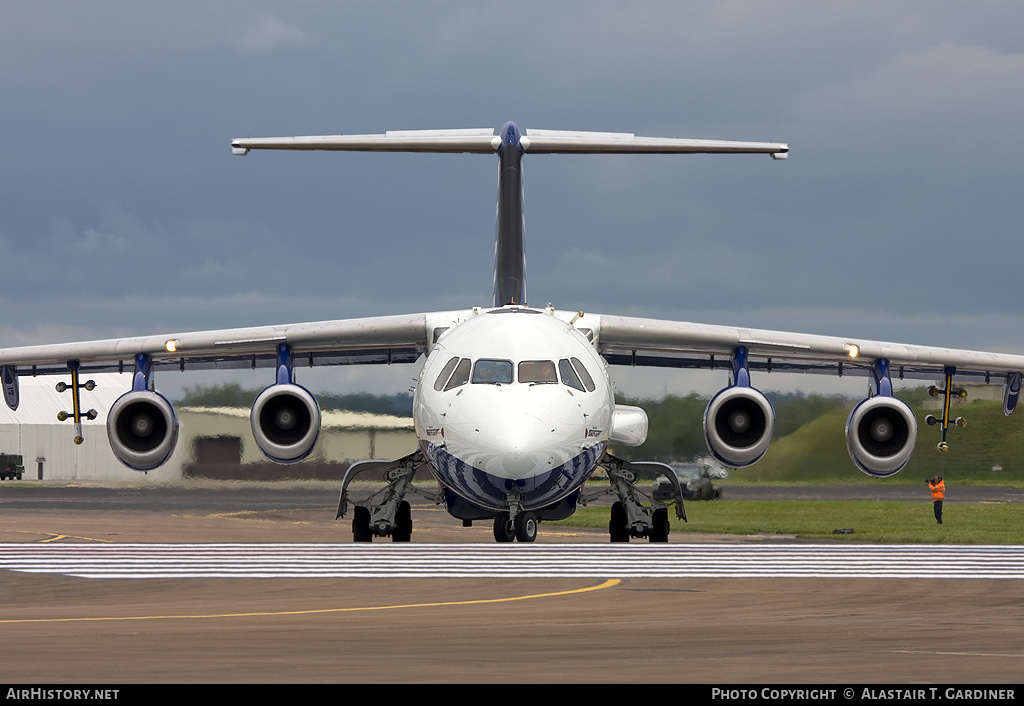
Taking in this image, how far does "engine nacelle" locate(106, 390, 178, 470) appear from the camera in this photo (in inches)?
851

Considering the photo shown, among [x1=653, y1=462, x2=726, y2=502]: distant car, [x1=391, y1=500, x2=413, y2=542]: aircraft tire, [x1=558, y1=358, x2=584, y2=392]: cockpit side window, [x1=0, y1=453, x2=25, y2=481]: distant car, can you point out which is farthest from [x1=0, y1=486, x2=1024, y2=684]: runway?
[x1=0, y1=453, x2=25, y2=481]: distant car

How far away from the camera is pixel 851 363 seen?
24.7m

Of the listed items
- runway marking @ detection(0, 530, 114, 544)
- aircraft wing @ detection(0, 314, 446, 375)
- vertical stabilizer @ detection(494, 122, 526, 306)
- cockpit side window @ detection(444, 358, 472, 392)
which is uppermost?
vertical stabilizer @ detection(494, 122, 526, 306)

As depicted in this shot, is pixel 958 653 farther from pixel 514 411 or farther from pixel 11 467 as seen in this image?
pixel 11 467

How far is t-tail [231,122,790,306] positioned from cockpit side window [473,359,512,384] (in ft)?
15.9

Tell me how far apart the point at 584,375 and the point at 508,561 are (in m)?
4.70

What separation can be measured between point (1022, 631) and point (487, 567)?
19.0 ft

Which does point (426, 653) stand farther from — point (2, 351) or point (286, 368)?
point (2, 351)

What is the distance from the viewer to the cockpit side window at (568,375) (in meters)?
17.8

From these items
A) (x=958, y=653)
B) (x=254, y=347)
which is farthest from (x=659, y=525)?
(x=958, y=653)

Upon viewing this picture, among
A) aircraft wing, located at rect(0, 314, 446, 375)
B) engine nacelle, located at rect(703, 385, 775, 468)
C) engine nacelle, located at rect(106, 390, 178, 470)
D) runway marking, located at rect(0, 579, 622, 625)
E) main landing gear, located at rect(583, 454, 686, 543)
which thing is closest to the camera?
runway marking, located at rect(0, 579, 622, 625)

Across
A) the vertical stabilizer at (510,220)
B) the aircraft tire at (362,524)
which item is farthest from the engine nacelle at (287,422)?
the vertical stabilizer at (510,220)

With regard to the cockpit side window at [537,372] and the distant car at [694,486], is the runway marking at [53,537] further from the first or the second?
the distant car at [694,486]

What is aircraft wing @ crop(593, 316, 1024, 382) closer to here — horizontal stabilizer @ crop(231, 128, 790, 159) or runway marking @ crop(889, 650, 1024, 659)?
horizontal stabilizer @ crop(231, 128, 790, 159)
